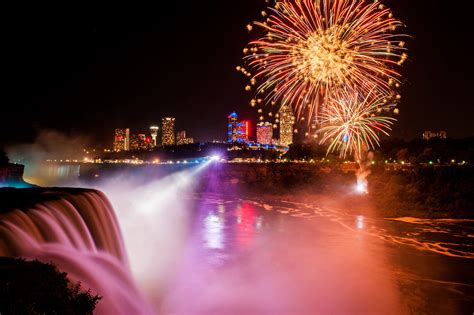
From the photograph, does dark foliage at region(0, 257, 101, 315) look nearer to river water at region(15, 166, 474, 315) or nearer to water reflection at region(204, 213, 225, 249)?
river water at region(15, 166, 474, 315)

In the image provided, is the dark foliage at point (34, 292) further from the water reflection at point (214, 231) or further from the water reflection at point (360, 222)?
the water reflection at point (360, 222)

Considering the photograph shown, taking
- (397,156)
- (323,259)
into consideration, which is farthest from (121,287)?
(397,156)

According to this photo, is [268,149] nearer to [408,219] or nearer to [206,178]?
[206,178]

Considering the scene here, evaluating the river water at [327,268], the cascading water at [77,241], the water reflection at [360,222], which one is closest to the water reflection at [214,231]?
the river water at [327,268]

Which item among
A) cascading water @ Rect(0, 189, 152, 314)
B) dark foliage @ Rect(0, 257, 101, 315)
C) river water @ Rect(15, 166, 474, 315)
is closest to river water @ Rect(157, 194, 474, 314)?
river water @ Rect(15, 166, 474, 315)

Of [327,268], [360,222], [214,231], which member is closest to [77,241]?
[327,268]

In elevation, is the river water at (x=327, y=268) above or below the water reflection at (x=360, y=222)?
above
